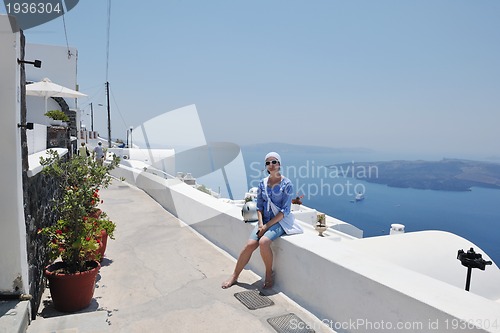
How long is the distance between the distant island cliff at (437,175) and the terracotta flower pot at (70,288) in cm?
7244

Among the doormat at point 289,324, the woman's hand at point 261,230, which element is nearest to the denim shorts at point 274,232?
the woman's hand at point 261,230

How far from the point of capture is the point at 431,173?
82938 mm

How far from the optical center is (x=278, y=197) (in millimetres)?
3729

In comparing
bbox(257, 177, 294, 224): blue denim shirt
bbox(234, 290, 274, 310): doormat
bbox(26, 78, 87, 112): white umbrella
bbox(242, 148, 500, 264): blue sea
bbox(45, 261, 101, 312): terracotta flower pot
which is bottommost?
bbox(242, 148, 500, 264): blue sea

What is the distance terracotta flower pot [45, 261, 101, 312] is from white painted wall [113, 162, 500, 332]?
1.86 meters

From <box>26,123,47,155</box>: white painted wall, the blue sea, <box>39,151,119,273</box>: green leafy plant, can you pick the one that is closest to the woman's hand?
<box>39,151,119,273</box>: green leafy plant

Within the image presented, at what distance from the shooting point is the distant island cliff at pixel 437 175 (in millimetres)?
74125

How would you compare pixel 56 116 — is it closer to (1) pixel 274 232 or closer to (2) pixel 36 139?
(2) pixel 36 139

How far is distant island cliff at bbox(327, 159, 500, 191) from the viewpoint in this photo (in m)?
74.1

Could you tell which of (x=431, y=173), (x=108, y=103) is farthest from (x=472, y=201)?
(x=108, y=103)

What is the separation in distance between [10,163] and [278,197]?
2423 mm

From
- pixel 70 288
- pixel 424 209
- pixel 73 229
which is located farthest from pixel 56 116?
pixel 424 209

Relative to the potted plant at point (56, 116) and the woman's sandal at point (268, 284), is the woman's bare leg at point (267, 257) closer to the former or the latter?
the woman's sandal at point (268, 284)

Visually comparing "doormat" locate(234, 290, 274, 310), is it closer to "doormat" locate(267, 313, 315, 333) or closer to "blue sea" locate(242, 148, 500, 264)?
"doormat" locate(267, 313, 315, 333)
